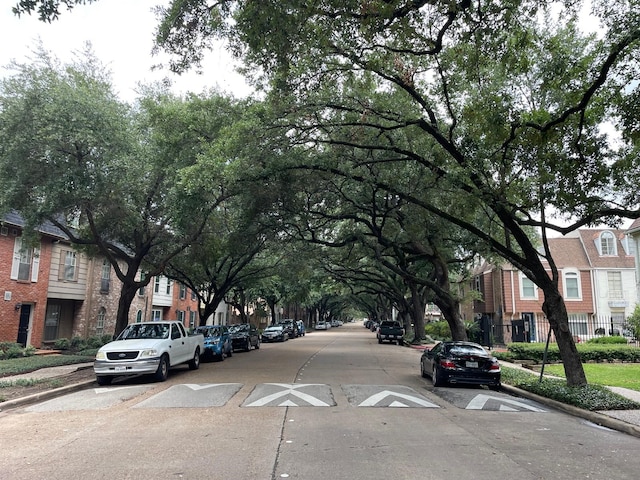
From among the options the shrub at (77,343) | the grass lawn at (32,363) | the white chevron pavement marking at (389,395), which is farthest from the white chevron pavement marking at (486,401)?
the shrub at (77,343)

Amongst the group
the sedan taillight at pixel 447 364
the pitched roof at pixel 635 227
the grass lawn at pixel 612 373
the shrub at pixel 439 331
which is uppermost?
the pitched roof at pixel 635 227

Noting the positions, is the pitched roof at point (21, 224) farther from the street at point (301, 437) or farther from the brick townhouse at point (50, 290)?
the street at point (301, 437)

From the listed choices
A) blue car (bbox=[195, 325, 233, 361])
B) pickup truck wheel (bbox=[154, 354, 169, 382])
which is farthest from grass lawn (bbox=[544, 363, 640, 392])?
blue car (bbox=[195, 325, 233, 361])

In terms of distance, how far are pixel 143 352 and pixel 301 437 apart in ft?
24.6

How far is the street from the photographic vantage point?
19.6 ft

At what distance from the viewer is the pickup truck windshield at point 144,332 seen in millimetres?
15164

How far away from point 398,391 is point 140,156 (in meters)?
11.0

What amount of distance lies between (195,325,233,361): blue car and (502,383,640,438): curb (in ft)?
41.4

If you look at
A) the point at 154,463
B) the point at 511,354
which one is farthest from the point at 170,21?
the point at 511,354

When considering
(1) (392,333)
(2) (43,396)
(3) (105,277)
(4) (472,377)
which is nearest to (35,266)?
(3) (105,277)

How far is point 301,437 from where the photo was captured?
754 centimetres

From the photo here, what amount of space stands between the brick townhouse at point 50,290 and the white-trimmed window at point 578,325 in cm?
3043

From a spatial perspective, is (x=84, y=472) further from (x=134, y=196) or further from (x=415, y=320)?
(x=415, y=320)

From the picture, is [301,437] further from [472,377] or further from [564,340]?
[564,340]
